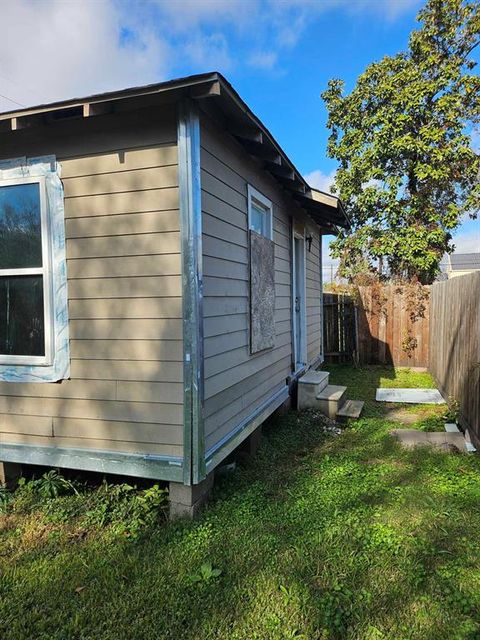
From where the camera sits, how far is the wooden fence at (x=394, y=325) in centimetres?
998

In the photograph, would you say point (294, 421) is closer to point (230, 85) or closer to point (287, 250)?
point (287, 250)

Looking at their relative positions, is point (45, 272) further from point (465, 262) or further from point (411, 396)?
point (465, 262)

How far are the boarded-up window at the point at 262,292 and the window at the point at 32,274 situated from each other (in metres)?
1.79

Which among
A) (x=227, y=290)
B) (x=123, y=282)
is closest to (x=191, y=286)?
(x=123, y=282)

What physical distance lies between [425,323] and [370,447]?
6.26 metres

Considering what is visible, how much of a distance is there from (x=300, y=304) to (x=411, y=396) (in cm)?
237

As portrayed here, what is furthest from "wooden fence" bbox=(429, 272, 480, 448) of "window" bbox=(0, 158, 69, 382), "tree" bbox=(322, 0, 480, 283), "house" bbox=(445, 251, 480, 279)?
"house" bbox=(445, 251, 480, 279)

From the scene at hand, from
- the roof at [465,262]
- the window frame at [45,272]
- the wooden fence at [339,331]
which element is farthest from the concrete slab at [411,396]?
the roof at [465,262]

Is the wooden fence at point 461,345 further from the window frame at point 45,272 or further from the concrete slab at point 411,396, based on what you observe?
the window frame at point 45,272

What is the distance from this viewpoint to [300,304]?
7062 millimetres

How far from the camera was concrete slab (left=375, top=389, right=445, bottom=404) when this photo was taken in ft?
22.1

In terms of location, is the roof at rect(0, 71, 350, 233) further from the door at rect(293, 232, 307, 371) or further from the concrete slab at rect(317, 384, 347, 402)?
the concrete slab at rect(317, 384, 347, 402)

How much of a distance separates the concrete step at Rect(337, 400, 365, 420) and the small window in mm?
2514

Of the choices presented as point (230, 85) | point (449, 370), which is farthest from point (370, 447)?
point (230, 85)
